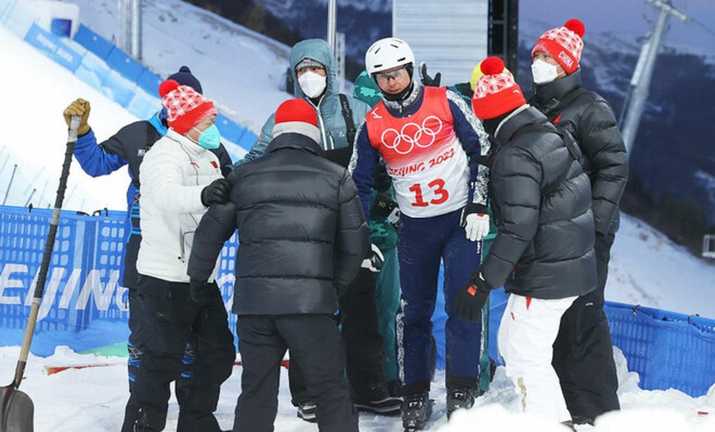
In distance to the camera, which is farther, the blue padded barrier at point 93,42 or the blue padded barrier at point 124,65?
the blue padded barrier at point 93,42

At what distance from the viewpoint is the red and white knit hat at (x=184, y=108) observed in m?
4.82

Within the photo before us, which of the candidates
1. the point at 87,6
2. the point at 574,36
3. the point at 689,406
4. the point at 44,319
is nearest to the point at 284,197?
the point at 574,36

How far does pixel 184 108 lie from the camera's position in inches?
189

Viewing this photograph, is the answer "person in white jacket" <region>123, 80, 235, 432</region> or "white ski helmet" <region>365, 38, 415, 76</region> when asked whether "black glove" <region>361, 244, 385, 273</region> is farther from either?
"white ski helmet" <region>365, 38, 415, 76</region>

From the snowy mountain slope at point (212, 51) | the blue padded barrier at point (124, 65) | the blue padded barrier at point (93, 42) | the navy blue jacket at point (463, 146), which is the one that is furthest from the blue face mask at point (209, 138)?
the snowy mountain slope at point (212, 51)

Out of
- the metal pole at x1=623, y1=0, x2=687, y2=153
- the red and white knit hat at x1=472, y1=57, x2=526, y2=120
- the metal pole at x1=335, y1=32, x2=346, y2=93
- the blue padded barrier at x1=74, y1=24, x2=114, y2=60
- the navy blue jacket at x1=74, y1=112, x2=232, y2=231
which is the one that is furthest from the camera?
the metal pole at x1=335, y1=32, x2=346, y2=93

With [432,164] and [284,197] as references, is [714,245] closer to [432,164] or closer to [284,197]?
[432,164]

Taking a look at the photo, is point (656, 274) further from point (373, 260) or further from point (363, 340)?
point (373, 260)

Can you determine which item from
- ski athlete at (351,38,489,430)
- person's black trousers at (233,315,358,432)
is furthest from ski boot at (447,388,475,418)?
person's black trousers at (233,315,358,432)

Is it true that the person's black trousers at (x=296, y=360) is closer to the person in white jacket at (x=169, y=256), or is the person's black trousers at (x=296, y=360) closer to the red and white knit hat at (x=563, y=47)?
the person in white jacket at (x=169, y=256)

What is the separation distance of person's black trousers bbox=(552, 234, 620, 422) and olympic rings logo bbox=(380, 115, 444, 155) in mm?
935

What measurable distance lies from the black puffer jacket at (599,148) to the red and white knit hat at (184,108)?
165 cm

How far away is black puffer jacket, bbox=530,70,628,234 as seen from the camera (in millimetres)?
5004

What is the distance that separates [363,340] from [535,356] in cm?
138
